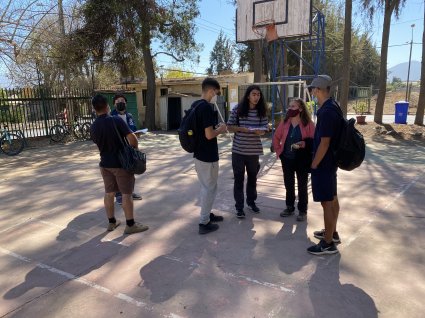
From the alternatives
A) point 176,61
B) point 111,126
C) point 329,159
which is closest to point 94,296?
point 111,126

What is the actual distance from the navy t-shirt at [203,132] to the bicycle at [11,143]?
835 centimetres

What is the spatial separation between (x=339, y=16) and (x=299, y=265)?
28.6 metres

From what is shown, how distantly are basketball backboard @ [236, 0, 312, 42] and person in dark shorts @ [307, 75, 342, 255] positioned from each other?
5001mm

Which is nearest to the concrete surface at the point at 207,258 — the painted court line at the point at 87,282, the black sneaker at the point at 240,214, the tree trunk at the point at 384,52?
the painted court line at the point at 87,282

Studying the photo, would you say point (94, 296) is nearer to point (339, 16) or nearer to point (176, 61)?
point (176, 61)

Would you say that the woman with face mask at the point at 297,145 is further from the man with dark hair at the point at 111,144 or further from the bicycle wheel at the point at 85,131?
the bicycle wheel at the point at 85,131

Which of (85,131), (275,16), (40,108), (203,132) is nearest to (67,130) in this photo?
(85,131)

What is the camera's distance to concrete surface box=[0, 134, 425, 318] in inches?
107

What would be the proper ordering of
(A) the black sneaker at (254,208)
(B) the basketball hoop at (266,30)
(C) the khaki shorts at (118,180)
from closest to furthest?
(C) the khaki shorts at (118,180), (A) the black sneaker at (254,208), (B) the basketball hoop at (266,30)

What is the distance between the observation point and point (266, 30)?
8438 mm

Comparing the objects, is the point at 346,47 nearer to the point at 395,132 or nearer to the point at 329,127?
the point at 395,132

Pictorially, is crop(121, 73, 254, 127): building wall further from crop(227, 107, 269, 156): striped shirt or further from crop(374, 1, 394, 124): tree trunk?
crop(227, 107, 269, 156): striped shirt

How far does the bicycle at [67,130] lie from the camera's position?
12.6m

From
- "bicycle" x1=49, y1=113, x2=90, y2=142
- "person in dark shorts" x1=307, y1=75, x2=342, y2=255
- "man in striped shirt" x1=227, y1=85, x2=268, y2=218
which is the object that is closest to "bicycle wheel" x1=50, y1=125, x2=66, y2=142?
"bicycle" x1=49, y1=113, x2=90, y2=142
